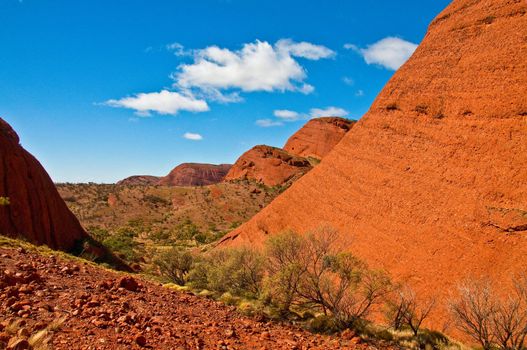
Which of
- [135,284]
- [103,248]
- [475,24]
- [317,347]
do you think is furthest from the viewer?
[103,248]

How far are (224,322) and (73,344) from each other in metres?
4.21

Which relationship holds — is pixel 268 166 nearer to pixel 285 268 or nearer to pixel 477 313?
pixel 285 268

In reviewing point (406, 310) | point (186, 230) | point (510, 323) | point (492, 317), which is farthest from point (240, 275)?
point (186, 230)

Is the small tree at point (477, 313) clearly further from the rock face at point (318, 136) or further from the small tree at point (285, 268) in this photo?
the rock face at point (318, 136)

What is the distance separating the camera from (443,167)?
18.0m

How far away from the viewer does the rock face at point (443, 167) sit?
49.7 feet

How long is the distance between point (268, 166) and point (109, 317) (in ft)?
242

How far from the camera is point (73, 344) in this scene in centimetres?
550

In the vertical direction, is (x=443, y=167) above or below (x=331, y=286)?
above

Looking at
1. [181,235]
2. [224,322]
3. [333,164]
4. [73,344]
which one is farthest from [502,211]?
[181,235]

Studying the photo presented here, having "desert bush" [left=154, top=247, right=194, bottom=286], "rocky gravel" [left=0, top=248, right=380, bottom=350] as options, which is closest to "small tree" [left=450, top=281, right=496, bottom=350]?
"rocky gravel" [left=0, top=248, right=380, bottom=350]

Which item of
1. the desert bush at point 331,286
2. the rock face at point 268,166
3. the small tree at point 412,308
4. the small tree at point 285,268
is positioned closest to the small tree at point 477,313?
the small tree at point 412,308

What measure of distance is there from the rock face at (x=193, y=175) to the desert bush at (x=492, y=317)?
5415 inches

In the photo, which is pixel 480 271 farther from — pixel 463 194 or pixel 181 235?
pixel 181 235
